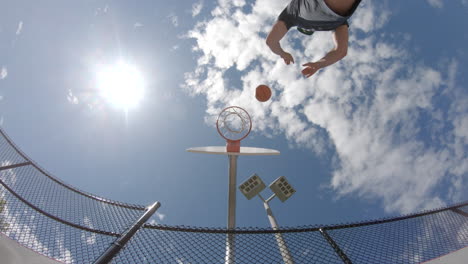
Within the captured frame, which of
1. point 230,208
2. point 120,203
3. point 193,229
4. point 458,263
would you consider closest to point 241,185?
point 230,208

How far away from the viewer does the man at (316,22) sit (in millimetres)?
2423

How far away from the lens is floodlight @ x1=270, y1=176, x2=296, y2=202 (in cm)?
943

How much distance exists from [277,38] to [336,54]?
0.75 m

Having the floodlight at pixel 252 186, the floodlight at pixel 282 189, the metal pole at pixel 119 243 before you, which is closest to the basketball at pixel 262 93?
the metal pole at pixel 119 243

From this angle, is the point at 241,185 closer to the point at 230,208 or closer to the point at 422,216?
the point at 230,208

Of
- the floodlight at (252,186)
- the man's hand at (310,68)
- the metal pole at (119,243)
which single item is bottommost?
the floodlight at (252,186)

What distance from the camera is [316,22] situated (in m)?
2.69

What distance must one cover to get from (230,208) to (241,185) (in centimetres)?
146

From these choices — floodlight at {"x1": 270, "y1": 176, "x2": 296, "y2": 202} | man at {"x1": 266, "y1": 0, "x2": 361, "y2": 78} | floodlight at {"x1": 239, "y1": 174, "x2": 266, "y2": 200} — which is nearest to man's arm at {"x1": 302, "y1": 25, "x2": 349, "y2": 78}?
man at {"x1": 266, "y1": 0, "x2": 361, "y2": 78}

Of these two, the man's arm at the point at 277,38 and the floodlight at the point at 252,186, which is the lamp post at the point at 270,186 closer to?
the floodlight at the point at 252,186

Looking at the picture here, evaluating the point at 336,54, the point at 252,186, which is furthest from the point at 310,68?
the point at 252,186

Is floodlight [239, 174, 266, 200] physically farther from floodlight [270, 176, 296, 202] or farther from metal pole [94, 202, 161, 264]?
metal pole [94, 202, 161, 264]

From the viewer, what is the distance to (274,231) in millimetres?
3234

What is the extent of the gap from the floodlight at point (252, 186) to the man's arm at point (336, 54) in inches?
277
